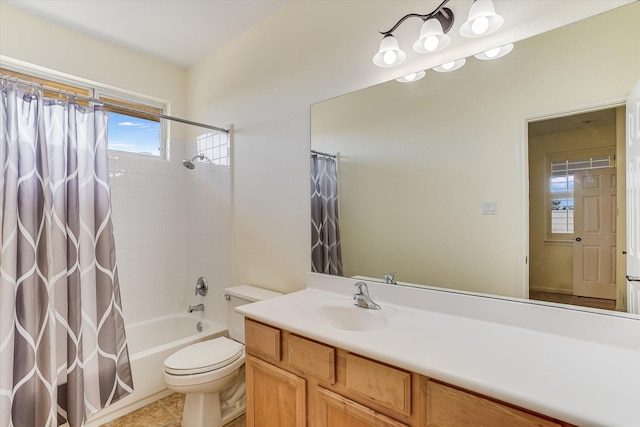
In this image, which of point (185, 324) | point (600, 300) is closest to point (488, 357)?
point (600, 300)

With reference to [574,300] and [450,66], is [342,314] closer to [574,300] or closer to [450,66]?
[574,300]

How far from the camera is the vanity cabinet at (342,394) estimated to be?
0.80 metres

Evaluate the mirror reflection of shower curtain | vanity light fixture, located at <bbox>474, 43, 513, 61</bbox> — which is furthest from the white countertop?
vanity light fixture, located at <bbox>474, 43, 513, 61</bbox>

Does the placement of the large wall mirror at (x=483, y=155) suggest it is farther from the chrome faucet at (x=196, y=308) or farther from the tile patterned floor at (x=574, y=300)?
the chrome faucet at (x=196, y=308)

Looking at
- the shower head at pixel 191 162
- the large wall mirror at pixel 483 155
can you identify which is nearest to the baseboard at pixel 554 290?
the large wall mirror at pixel 483 155

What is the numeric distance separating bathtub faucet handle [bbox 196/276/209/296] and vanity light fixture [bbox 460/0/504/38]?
2.48 metres

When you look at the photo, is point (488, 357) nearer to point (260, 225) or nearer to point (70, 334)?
point (260, 225)

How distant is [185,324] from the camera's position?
2.70 meters

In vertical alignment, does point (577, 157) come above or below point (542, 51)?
below

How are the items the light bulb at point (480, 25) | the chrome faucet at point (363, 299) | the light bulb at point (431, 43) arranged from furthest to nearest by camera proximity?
the chrome faucet at point (363, 299), the light bulb at point (431, 43), the light bulb at point (480, 25)

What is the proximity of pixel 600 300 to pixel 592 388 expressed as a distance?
0.45 meters

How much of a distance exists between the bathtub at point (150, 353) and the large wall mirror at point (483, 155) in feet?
4.43

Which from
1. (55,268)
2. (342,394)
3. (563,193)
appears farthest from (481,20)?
(55,268)

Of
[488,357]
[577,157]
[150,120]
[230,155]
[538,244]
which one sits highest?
[150,120]
